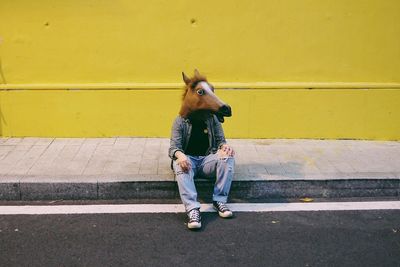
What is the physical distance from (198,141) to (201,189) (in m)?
0.51

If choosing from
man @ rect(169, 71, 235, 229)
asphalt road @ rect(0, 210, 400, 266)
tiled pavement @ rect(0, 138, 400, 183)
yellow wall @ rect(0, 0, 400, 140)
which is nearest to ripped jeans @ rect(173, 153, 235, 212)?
man @ rect(169, 71, 235, 229)

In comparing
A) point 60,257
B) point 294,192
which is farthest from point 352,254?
point 60,257

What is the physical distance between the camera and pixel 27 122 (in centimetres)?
696

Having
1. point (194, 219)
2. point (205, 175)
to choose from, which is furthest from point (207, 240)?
point (205, 175)

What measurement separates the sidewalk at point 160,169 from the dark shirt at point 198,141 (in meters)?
0.33

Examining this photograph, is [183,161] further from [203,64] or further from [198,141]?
[203,64]

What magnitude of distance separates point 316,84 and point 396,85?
3.48 feet

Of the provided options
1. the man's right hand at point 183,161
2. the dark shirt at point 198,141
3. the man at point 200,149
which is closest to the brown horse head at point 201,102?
the man at point 200,149

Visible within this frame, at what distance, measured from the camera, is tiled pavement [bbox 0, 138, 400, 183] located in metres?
5.57

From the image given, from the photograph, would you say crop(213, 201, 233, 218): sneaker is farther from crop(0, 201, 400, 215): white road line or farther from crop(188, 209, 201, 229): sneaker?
crop(188, 209, 201, 229): sneaker

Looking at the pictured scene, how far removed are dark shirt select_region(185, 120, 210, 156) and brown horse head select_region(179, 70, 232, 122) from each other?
0.52 ft

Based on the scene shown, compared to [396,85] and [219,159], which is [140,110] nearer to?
[219,159]

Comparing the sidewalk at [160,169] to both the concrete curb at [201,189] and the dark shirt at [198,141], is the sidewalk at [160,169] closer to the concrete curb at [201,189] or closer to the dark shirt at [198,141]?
the concrete curb at [201,189]

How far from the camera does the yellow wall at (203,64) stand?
6750 mm
